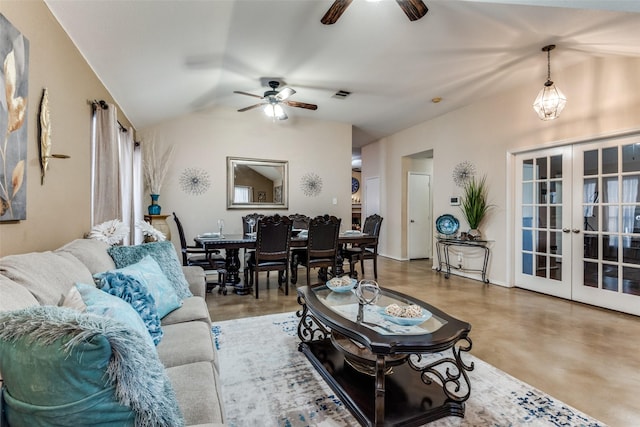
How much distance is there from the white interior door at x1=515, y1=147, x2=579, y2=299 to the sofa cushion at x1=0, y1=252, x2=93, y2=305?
4.94 meters

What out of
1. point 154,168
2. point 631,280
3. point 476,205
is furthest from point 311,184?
point 631,280

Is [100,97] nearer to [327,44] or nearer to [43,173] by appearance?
[43,173]

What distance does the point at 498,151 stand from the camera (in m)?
4.73

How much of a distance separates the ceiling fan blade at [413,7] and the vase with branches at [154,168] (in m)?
4.31

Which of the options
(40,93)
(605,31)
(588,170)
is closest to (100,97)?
(40,93)

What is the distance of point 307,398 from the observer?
182 centimetres

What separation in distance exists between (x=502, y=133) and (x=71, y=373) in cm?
541

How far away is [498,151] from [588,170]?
1195 millimetres

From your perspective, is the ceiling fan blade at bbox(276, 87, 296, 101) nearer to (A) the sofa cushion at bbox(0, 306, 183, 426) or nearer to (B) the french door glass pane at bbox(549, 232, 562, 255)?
(A) the sofa cushion at bbox(0, 306, 183, 426)

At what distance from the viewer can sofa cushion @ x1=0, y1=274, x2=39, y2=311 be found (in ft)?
3.10

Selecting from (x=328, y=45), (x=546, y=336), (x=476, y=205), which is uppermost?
(x=328, y=45)

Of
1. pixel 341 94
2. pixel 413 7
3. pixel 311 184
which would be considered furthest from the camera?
pixel 311 184

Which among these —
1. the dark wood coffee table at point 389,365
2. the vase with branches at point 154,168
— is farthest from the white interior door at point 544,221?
the vase with branches at point 154,168

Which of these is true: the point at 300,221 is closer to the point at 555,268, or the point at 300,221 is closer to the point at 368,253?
the point at 368,253
